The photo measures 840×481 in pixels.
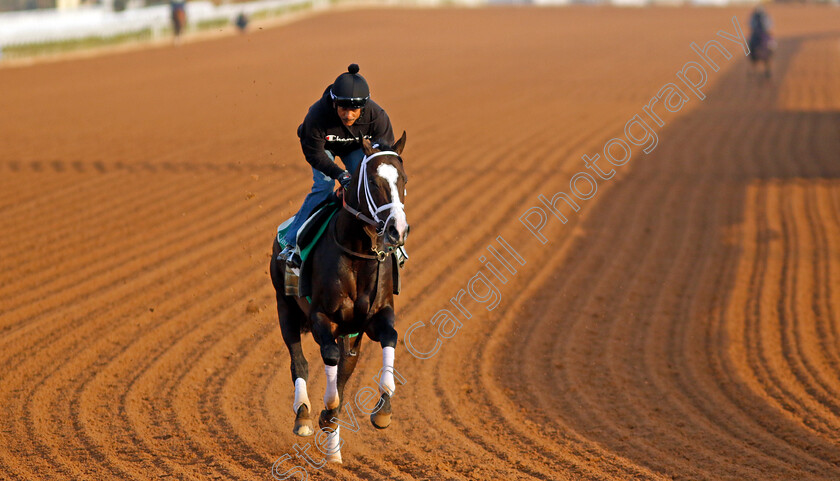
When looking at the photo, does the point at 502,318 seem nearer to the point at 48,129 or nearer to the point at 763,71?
the point at 48,129

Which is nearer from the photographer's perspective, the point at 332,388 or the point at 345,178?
the point at 345,178

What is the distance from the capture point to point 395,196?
5254mm

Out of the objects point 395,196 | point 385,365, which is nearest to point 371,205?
point 395,196

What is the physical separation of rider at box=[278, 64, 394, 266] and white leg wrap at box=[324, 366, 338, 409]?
79 centimetres

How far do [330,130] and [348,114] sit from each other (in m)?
0.24

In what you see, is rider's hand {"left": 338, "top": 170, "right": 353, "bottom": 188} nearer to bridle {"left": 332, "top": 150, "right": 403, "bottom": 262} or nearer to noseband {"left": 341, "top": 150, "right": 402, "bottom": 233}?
bridle {"left": 332, "top": 150, "right": 403, "bottom": 262}

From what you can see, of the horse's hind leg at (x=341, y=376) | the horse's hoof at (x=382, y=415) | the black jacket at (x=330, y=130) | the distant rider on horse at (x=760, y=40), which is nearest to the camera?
the horse's hoof at (x=382, y=415)

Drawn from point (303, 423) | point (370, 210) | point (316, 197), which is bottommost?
point (303, 423)

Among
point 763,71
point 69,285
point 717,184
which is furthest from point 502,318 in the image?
point 763,71

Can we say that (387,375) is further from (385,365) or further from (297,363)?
(297,363)

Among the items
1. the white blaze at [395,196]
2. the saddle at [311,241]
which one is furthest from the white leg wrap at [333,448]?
the white blaze at [395,196]

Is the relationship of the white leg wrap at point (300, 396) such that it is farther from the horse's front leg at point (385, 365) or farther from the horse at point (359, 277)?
the horse's front leg at point (385, 365)

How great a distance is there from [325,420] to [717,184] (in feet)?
37.6

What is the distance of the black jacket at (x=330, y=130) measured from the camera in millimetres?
6031
